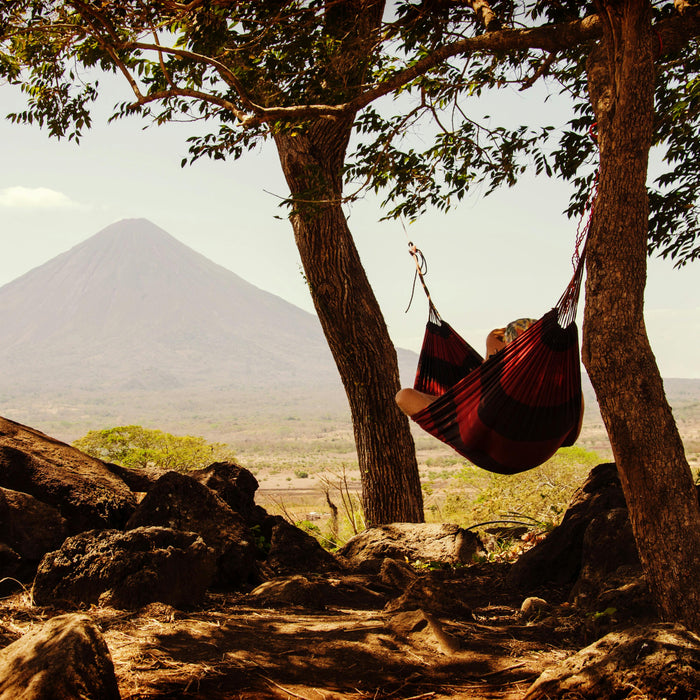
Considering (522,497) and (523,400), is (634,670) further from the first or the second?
(522,497)

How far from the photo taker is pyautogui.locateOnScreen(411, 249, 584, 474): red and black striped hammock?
243 centimetres

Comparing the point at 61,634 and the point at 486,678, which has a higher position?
the point at 61,634

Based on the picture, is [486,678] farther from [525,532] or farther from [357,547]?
[525,532]

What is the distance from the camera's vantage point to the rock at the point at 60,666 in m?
1.33

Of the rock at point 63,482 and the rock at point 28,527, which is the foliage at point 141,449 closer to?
the rock at point 63,482

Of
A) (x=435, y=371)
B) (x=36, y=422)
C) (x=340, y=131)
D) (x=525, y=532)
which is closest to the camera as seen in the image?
(x=435, y=371)

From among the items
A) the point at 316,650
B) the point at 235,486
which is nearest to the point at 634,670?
the point at 316,650

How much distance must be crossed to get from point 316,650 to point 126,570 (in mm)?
739

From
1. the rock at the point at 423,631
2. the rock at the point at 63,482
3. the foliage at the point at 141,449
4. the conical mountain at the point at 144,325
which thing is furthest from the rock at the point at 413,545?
the conical mountain at the point at 144,325

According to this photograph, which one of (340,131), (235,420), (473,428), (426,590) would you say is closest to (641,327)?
(473,428)

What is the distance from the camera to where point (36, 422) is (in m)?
73.6

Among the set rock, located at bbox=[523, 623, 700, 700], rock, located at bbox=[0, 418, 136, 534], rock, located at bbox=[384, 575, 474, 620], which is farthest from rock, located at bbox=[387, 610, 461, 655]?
rock, located at bbox=[0, 418, 136, 534]

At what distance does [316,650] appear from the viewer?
5.92 feet

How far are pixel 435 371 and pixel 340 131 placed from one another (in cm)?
160
